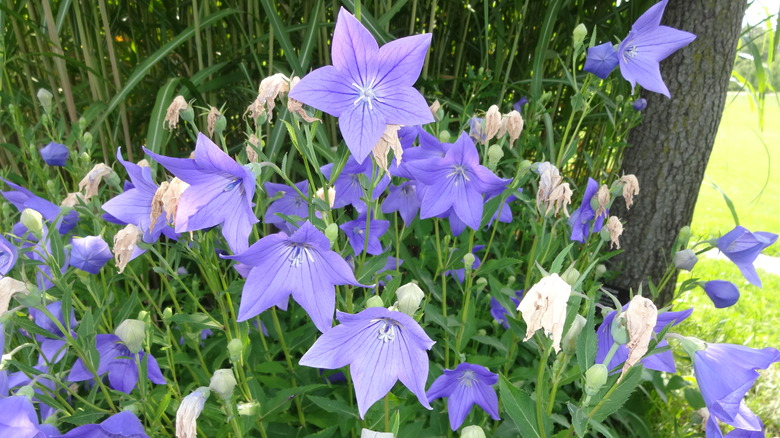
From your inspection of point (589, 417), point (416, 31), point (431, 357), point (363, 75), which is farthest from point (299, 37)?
point (589, 417)

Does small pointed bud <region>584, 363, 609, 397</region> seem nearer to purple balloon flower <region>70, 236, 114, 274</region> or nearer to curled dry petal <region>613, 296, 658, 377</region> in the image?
curled dry petal <region>613, 296, 658, 377</region>

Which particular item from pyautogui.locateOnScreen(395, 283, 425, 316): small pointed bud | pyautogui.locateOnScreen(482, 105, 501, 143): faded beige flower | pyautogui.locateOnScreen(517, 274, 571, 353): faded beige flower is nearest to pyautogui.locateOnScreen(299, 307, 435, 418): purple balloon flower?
pyautogui.locateOnScreen(395, 283, 425, 316): small pointed bud

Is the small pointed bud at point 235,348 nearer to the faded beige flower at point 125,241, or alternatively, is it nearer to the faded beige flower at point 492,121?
the faded beige flower at point 125,241

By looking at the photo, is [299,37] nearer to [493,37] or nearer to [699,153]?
[493,37]

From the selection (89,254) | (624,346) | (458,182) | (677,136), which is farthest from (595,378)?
(677,136)

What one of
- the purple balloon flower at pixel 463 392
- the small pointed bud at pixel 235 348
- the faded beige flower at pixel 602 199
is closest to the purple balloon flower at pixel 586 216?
the faded beige flower at pixel 602 199

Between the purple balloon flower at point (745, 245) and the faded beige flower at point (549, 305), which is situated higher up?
the faded beige flower at point (549, 305)
